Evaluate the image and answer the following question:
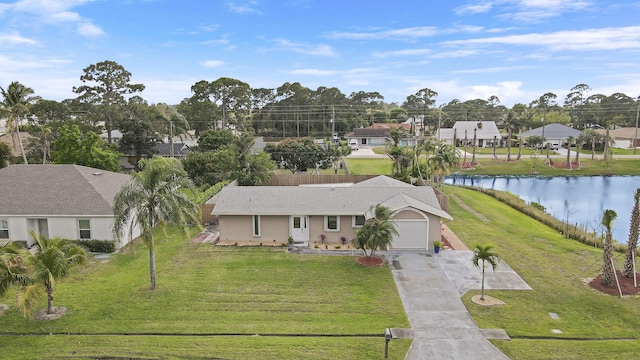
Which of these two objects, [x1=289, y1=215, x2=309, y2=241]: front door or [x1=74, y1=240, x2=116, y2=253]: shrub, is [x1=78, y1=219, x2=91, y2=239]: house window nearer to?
[x1=74, y1=240, x2=116, y2=253]: shrub

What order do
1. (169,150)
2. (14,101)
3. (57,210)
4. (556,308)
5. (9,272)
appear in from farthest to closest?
(169,150) → (14,101) → (57,210) → (556,308) → (9,272)

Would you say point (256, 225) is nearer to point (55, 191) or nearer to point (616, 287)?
point (55, 191)

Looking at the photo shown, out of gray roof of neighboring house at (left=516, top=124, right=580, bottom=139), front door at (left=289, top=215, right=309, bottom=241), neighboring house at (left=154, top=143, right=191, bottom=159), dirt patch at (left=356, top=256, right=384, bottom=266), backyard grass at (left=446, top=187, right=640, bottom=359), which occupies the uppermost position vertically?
gray roof of neighboring house at (left=516, top=124, right=580, bottom=139)

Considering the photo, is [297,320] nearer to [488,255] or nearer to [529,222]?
[488,255]

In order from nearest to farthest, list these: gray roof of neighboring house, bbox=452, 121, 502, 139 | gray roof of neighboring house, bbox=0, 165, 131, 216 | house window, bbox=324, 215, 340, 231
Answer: gray roof of neighboring house, bbox=0, 165, 131, 216, house window, bbox=324, 215, 340, 231, gray roof of neighboring house, bbox=452, 121, 502, 139

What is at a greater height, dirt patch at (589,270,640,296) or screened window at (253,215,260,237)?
screened window at (253,215,260,237)

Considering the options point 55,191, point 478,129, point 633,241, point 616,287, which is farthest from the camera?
point 478,129

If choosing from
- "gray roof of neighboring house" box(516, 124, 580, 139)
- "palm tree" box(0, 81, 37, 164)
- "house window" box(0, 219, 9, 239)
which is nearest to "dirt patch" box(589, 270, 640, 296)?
"house window" box(0, 219, 9, 239)

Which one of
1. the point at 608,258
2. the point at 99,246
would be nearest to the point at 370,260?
the point at 608,258
